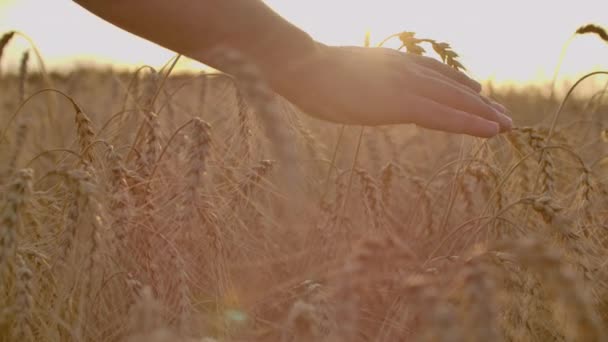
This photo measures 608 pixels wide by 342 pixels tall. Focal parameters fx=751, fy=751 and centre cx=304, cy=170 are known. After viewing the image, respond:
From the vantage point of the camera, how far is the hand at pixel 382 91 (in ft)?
5.50

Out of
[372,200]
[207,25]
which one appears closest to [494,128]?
[372,200]

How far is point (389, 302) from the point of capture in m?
1.72

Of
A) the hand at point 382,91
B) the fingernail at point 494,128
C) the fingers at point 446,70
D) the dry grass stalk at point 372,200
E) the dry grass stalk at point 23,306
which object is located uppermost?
the fingers at point 446,70

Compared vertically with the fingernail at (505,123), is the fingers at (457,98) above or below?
above

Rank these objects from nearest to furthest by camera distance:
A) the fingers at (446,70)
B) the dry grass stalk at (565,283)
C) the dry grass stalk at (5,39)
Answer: the dry grass stalk at (565,283)
the fingers at (446,70)
the dry grass stalk at (5,39)

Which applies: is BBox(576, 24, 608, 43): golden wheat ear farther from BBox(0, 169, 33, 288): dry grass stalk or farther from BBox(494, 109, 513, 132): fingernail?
BBox(0, 169, 33, 288): dry grass stalk

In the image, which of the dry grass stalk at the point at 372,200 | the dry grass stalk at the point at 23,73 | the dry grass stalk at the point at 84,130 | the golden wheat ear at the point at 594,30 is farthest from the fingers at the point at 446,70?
the dry grass stalk at the point at 23,73

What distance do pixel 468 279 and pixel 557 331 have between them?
859mm

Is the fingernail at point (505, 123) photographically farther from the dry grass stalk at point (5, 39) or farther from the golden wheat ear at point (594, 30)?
the dry grass stalk at point (5, 39)

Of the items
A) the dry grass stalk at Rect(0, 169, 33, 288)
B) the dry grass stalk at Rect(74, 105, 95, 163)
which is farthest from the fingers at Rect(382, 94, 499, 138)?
the dry grass stalk at Rect(0, 169, 33, 288)

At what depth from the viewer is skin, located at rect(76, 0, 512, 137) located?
1521 millimetres

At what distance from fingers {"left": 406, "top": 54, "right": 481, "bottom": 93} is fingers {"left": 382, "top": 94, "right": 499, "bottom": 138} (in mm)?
136

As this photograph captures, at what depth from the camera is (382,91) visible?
1740 millimetres

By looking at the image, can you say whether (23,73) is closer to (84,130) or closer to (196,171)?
(84,130)
